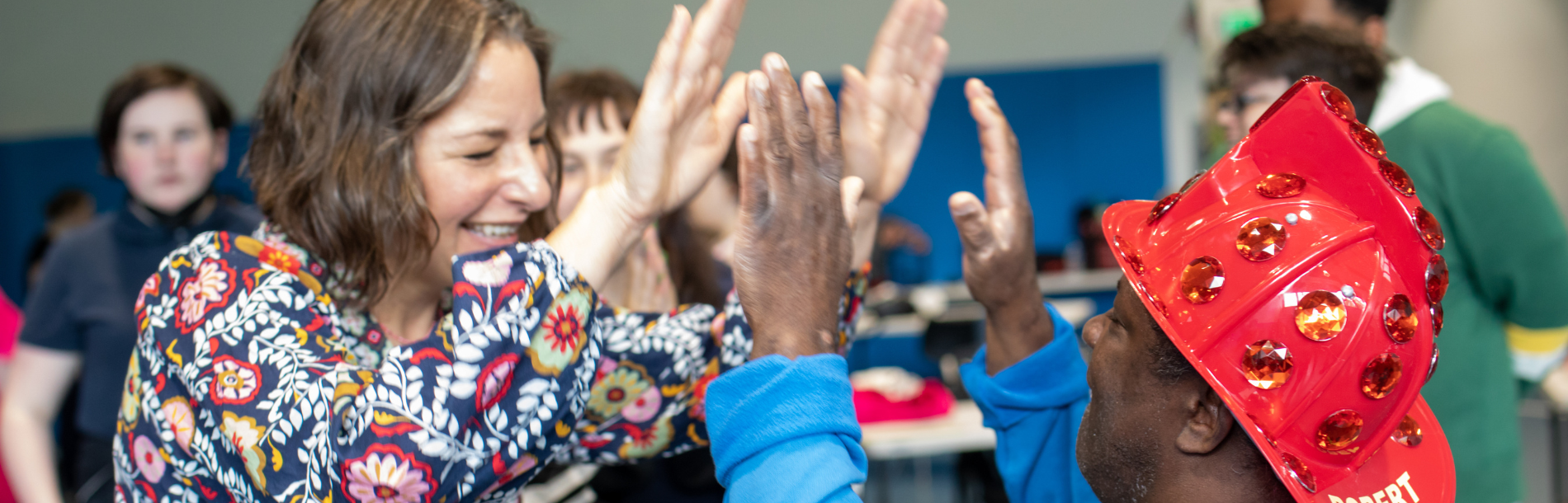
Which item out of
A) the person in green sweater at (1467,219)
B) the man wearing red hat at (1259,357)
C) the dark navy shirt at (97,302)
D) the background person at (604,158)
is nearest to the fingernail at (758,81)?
the man wearing red hat at (1259,357)

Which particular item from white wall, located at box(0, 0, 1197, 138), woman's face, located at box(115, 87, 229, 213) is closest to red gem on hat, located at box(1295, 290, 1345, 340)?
woman's face, located at box(115, 87, 229, 213)

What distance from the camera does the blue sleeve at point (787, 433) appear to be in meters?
0.87

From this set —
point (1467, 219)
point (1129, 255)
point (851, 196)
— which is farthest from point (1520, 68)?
point (851, 196)

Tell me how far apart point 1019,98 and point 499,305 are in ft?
29.0

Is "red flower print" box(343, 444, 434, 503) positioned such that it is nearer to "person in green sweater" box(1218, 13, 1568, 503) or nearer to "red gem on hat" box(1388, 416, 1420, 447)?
"red gem on hat" box(1388, 416, 1420, 447)

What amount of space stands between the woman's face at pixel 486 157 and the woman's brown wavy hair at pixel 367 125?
0.02 meters

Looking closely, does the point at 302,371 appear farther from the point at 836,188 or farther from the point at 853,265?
the point at 853,265

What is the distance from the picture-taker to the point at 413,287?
4.49 feet

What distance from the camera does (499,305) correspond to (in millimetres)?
979

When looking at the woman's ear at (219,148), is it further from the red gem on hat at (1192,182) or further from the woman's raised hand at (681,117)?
the red gem on hat at (1192,182)

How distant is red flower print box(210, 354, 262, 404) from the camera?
0.99 metres

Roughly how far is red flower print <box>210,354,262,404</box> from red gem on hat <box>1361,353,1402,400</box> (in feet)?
3.54

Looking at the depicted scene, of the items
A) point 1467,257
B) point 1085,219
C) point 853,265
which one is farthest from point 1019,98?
point 853,265

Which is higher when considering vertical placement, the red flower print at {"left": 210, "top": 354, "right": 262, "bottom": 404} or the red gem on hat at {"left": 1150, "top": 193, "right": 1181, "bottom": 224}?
the red gem on hat at {"left": 1150, "top": 193, "right": 1181, "bottom": 224}
